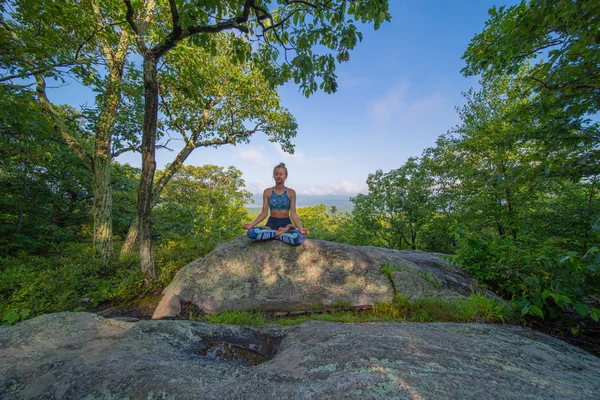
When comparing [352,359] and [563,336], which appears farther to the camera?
[563,336]

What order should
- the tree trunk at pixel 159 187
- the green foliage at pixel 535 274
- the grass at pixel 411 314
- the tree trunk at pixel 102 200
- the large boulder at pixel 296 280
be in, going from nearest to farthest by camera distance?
1. the green foliage at pixel 535 274
2. the grass at pixel 411 314
3. the large boulder at pixel 296 280
4. the tree trunk at pixel 102 200
5. the tree trunk at pixel 159 187

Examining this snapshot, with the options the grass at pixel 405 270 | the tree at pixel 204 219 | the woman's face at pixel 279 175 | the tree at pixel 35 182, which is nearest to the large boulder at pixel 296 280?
the grass at pixel 405 270

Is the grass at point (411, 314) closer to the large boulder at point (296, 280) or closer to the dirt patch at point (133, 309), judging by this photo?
the large boulder at point (296, 280)

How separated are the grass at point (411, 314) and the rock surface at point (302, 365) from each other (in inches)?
18.9

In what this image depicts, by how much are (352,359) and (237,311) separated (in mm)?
2791

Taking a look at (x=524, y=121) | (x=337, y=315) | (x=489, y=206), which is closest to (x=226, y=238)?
(x=337, y=315)

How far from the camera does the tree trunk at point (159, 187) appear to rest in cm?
852

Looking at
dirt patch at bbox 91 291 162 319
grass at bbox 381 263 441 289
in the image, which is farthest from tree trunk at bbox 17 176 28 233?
grass at bbox 381 263 441 289

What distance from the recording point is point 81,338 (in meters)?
2.37

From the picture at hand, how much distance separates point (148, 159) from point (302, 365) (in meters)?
5.15

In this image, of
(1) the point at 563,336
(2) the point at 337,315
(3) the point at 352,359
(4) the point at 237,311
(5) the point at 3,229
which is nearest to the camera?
(3) the point at 352,359

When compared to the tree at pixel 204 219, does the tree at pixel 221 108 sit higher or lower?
higher

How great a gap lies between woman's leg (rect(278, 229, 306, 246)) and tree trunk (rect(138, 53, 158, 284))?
3.12 metres

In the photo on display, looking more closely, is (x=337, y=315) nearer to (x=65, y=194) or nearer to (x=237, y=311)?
(x=237, y=311)
